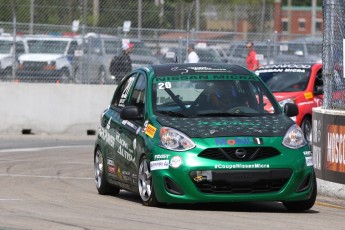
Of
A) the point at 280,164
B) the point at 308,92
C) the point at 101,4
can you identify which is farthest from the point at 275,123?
the point at 101,4

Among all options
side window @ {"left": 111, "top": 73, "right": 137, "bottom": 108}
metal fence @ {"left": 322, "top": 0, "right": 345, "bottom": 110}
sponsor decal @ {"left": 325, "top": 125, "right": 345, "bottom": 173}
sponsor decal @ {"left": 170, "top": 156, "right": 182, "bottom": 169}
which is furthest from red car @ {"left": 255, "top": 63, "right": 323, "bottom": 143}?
sponsor decal @ {"left": 170, "top": 156, "right": 182, "bottom": 169}

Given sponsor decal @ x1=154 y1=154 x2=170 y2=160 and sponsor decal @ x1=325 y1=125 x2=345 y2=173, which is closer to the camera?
sponsor decal @ x1=154 y1=154 x2=170 y2=160

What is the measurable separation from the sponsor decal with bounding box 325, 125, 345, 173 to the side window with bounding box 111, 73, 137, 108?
7.98ft

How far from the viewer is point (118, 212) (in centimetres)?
1074

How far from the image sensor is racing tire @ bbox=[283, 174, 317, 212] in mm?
11109

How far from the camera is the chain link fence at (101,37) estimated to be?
25219 millimetres

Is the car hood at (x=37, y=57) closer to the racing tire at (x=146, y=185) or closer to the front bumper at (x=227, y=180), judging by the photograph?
the racing tire at (x=146, y=185)

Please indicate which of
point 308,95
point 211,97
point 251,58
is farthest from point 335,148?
point 251,58

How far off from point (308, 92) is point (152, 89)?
10.2 meters

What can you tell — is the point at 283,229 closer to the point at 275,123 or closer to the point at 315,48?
the point at 275,123

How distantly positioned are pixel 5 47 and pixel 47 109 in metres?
2.19

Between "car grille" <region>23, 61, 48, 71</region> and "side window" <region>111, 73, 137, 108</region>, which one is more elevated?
"side window" <region>111, 73, 137, 108</region>

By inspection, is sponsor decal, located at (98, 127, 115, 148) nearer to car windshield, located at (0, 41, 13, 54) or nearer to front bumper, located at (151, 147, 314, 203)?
front bumper, located at (151, 147, 314, 203)

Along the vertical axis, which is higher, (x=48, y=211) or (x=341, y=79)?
(x=341, y=79)
